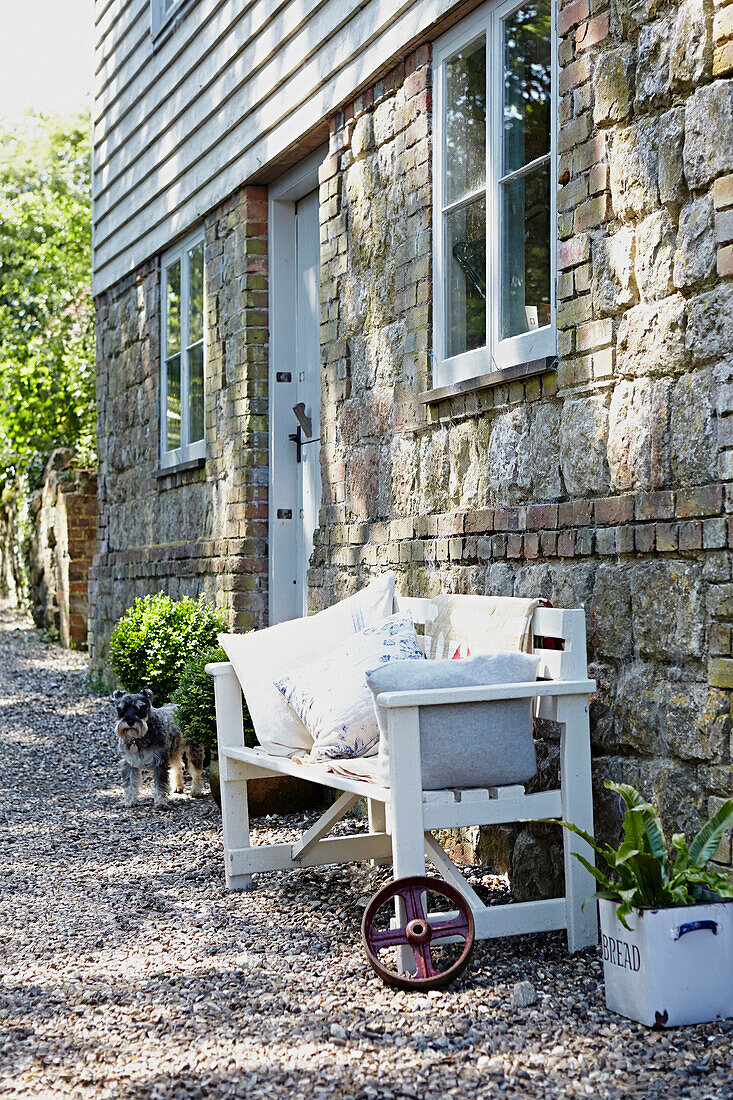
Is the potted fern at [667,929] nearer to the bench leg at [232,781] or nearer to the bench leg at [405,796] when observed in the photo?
the bench leg at [405,796]

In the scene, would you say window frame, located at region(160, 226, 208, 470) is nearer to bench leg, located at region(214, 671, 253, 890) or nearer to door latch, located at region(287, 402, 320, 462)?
door latch, located at region(287, 402, 320, 462)

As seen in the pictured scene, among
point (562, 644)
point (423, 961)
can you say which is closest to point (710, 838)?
point (423, 961)

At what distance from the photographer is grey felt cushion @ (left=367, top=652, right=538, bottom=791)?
3.36 meters

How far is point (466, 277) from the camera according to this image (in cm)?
489

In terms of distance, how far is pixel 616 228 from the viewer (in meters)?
3.83

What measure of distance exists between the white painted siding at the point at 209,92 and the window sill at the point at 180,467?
1576mm

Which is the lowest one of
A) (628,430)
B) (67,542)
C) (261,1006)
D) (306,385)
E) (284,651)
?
(261,1006)

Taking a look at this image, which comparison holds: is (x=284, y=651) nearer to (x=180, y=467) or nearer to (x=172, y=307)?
(x=180, y=467)

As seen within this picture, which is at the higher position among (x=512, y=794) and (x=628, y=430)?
(x=628, y=430)

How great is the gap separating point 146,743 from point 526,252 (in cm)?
295

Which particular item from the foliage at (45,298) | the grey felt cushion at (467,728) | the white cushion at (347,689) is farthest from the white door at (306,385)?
the foliage at (45,298)

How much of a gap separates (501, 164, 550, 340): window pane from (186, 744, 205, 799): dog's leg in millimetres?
2768

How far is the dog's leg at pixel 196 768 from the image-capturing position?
6.19m

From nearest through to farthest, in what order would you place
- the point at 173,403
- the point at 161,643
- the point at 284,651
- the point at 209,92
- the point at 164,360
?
the point at 284,651
the point at 161,643
the point at 209,92
the point at 173,403
the point at 164,360
